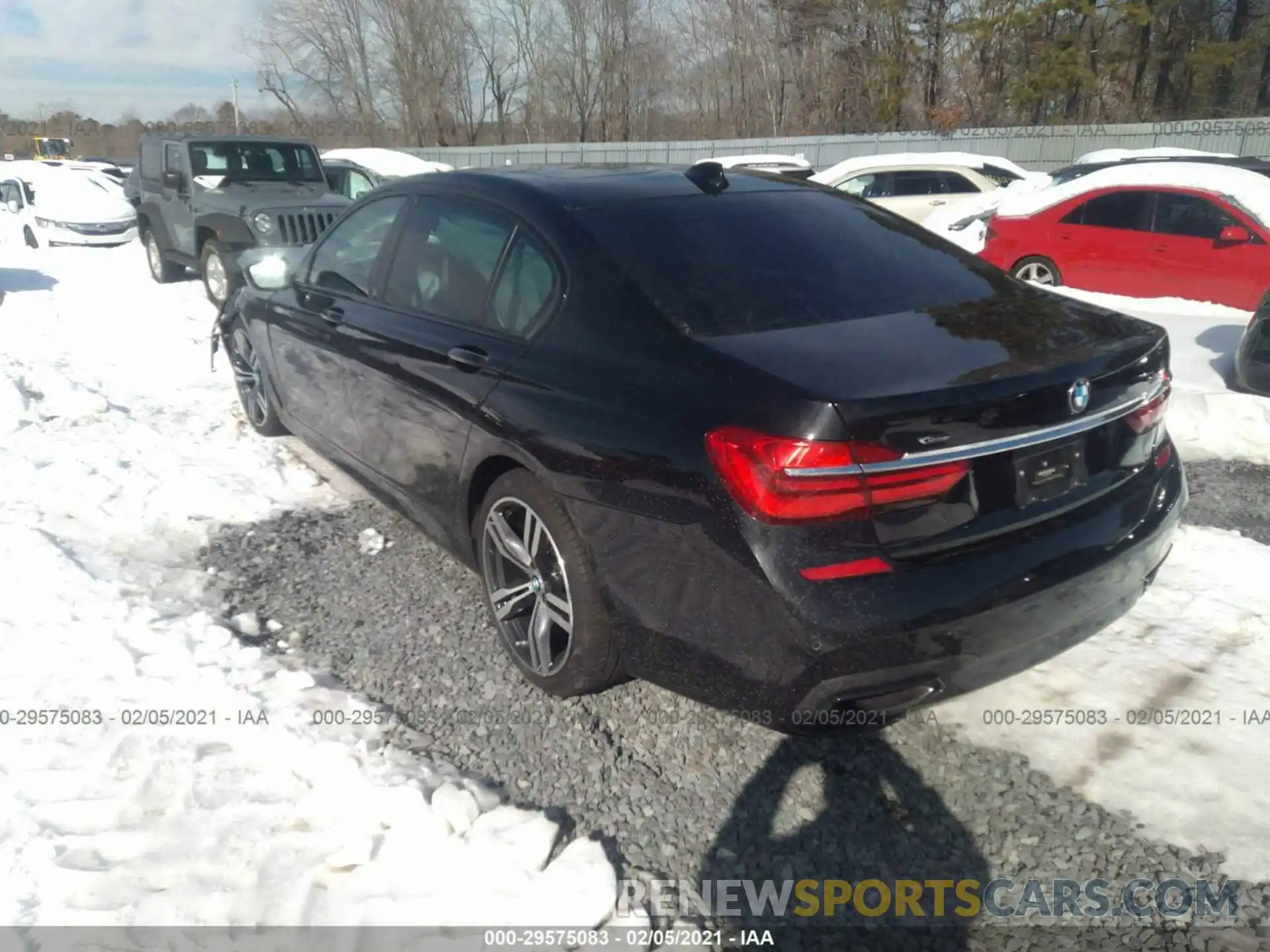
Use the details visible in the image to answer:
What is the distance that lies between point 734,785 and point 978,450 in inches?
48.2

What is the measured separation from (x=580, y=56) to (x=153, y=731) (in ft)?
156

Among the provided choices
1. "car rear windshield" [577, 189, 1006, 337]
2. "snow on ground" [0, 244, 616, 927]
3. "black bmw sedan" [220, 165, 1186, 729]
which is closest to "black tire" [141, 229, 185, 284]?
"snow on ground" [0, 244, 616, 927]

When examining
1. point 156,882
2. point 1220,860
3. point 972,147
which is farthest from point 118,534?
point 972,147

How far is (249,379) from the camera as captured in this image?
5.76 meters

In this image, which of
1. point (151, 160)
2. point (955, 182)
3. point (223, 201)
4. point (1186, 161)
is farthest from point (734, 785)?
point (955, 182)

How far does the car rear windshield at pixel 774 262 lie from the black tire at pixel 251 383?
305 cm

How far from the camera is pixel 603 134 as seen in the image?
4603 cm

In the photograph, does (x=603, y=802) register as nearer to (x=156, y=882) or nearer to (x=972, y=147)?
(x=156, y=882)

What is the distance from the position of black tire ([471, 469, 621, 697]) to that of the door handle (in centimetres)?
40

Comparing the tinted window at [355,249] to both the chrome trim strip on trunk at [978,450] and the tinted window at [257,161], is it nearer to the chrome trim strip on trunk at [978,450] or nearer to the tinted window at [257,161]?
the chrome trim strip on trunk at [978,450]

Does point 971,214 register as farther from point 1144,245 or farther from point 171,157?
point 171,157

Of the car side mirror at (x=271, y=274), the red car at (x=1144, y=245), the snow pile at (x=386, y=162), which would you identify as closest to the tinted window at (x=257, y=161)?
the car side mirror at (x=271, y=274)

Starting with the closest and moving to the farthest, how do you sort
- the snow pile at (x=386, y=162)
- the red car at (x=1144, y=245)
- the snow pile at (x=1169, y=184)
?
the red car at (x=1144, y=245) < the snow pile at (x=1169, y=184) < the snow pile at (x=386, y=162)

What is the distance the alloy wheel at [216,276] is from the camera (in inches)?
410
